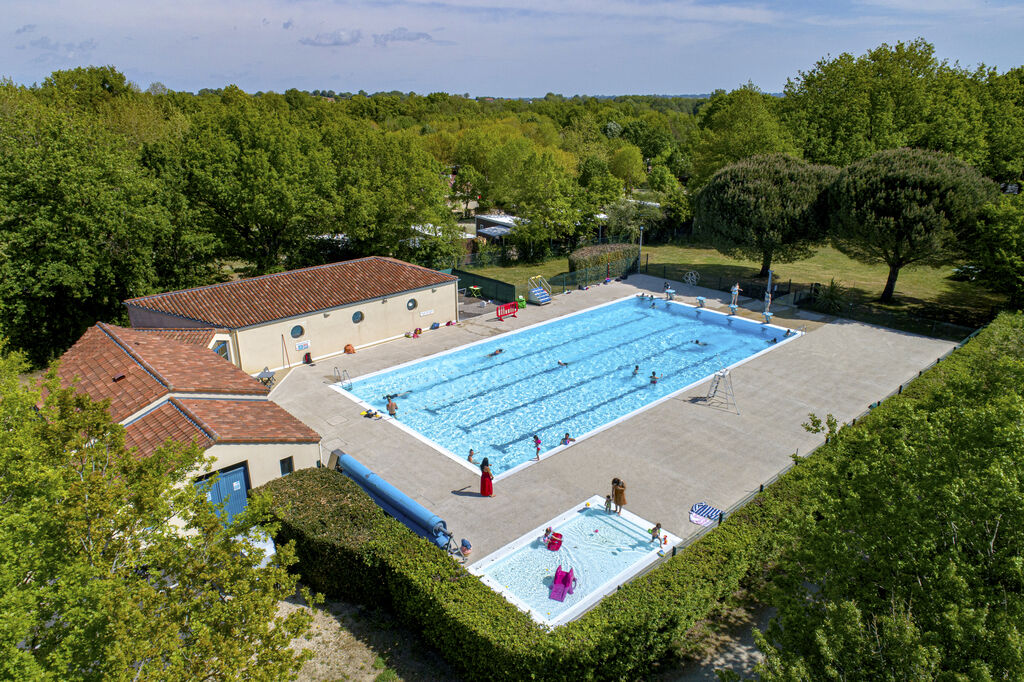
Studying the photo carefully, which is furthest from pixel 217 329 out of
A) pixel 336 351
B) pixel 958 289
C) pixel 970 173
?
pixel 958 289

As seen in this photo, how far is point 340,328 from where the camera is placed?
29.2 meters

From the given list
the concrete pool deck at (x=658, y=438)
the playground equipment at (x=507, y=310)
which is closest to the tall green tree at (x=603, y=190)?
the playground equipment at (x=507, y=310)

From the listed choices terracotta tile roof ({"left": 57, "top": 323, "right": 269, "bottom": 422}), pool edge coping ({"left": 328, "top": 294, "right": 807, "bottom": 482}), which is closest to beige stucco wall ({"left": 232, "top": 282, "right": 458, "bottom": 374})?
pool edge coping ({"left": 328, "top": 294, "right": 807, "bottom": 482})

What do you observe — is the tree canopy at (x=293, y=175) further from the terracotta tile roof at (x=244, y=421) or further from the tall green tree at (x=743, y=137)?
the terracotta tile roof at (x=244, y=421)

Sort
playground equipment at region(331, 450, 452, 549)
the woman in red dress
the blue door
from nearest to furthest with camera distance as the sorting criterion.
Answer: playground equipment at region(331, 450, 452, 549)
the blue door
the woman in red dress

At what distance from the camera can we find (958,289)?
39.0 meters

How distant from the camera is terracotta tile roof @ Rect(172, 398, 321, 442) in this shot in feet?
54.9

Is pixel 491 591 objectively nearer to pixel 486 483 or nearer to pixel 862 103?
pixel 486 483

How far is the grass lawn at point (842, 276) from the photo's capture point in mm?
35812

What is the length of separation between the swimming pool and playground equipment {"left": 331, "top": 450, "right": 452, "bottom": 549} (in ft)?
4.03

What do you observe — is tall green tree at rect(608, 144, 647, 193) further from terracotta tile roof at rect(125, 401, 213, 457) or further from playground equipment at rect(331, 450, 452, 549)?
terracotta tile roof at rect(125, 401, 213, 457)

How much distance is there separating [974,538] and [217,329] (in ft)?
82.9

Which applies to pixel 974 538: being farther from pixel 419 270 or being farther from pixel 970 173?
pixel 970 173

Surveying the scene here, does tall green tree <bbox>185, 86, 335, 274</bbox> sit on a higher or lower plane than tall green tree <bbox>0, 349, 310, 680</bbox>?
higher
